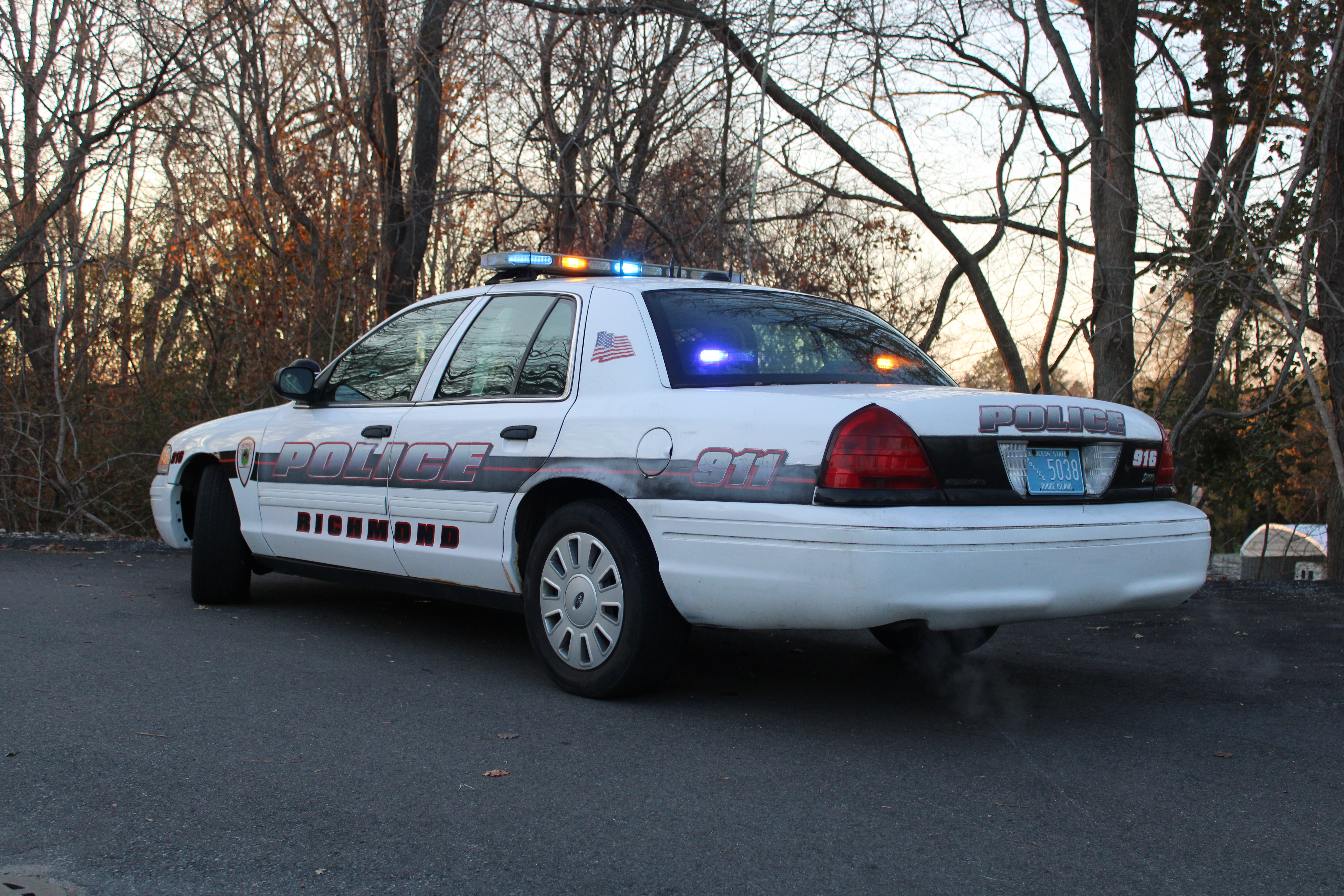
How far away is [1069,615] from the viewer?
12.8 ft

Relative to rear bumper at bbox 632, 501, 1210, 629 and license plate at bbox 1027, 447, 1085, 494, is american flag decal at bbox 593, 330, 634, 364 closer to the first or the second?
rear bumper at bbox 632, 501, 1210, 629

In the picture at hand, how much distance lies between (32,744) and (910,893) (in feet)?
8.61

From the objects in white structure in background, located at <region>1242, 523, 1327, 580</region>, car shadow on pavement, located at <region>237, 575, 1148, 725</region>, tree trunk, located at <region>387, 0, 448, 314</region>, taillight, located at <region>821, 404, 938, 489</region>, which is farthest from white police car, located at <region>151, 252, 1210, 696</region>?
white structure in background, located at <region>1242, 523, 1327, 580</region>

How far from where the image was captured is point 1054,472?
3947mm

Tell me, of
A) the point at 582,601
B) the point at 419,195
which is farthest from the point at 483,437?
the point at 419,195

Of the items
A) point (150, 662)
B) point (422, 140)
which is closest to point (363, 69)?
point (422, 140)

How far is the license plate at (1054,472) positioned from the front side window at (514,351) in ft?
5.82

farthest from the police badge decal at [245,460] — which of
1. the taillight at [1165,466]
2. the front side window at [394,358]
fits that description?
the taillight at [1165,466]

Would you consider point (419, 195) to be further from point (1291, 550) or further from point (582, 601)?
point (1291, 550)

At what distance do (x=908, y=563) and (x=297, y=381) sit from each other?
11.3 feet

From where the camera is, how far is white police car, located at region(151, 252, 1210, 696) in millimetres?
3650

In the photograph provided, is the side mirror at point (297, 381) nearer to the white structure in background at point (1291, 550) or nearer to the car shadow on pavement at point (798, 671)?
the car shadow on pavement at point (798, 671)

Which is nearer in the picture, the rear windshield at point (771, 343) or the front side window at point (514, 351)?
the rear windshield at point (771, 343)

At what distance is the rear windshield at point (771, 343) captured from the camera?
172 inches
